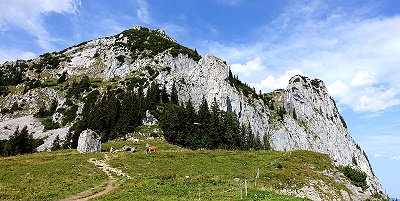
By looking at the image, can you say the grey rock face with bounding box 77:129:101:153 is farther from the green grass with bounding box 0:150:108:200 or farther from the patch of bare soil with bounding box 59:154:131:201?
the patch of bare soil with bounding box 59:154:131:201

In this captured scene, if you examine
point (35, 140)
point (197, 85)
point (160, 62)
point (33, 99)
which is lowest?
point (35, 140)

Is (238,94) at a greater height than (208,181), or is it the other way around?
(238,94)

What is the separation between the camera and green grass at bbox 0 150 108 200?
28945mm

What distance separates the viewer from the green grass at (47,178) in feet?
95.0

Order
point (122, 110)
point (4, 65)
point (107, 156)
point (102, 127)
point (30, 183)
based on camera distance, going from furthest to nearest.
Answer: point (4, 65)
point (122, 110)
point (102, 127)
point (107, 156)
point (30, 183)

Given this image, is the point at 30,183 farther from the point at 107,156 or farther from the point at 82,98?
the point at 82,98

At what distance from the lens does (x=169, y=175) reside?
124ft

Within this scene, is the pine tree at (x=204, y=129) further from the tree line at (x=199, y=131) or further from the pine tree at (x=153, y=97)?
the pine tree at (x=153, y=97)

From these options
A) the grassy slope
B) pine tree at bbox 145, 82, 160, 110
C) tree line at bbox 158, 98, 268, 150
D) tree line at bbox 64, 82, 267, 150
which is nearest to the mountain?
pine tree at bbox 145, 82, 160, 110

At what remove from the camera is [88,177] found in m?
37.7

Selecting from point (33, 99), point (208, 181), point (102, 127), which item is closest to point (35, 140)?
point (102, 127)

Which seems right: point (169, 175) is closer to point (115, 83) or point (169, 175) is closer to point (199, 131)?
point (199, 131)

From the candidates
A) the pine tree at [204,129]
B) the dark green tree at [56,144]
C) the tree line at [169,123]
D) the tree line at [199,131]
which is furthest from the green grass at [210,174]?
the dark green tree at [56,144]

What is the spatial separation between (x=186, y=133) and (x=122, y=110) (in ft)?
102
